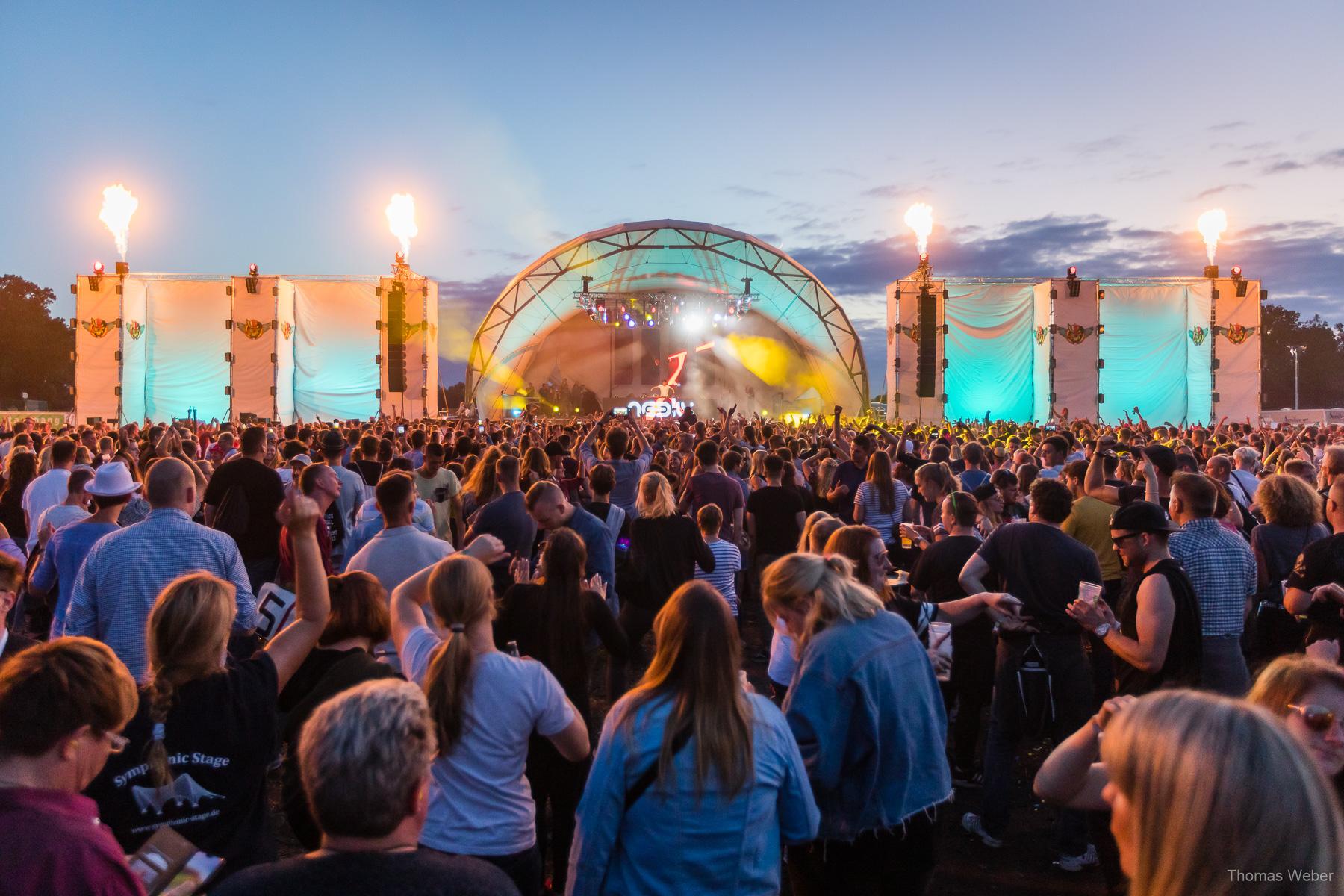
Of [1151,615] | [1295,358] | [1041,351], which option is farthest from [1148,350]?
[1295,358]

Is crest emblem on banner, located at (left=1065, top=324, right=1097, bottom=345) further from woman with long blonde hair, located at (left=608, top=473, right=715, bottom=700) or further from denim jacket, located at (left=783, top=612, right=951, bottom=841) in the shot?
denim jacket, located at (left=783, top=612, right=951, bottom=841)

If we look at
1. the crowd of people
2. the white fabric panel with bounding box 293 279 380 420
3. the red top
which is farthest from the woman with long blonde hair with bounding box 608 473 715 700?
the white fabric panel with bounding box 293 279 380 420

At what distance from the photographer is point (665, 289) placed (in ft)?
118

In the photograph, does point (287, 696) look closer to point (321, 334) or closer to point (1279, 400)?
point (321, 334)

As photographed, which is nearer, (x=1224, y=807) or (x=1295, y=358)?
(x=1224, y=807)

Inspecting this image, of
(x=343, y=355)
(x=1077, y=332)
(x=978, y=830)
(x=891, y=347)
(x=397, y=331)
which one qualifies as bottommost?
(x=978, y=830)

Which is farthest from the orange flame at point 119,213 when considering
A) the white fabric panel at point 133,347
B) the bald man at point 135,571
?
the bald man at point 135,571

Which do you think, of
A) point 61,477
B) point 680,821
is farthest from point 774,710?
point 61,477

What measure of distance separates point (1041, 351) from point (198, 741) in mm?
27403

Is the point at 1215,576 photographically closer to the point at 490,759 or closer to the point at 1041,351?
the point at 490,759

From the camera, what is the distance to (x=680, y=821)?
7.68ft

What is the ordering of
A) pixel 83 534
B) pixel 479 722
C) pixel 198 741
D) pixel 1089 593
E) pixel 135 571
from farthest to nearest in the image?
pixel 83 534 → pixel 135 571 → pixel 1089 593 → pixel 479 722 → pixel 198 741

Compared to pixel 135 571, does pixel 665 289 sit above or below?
above

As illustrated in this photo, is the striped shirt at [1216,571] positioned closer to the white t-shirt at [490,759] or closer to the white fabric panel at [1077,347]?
the white t-shirt at [490,759]
